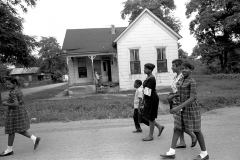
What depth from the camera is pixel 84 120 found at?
785 cm

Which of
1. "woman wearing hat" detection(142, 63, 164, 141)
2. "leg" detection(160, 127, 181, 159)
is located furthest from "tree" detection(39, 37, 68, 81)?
"leg" detection(160, 127, 181, 159)

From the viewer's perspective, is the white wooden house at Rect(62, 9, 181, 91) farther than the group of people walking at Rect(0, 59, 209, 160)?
Yes

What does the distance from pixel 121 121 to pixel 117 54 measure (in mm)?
9915

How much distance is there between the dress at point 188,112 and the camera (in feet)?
12.5

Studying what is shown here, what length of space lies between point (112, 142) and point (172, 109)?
2.06 meters

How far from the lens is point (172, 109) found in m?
3.71

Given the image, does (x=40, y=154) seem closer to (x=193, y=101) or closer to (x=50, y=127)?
(x=50, y=127)

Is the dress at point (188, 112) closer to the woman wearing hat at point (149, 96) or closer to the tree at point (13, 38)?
the woman wearing hat at point (149, 96)

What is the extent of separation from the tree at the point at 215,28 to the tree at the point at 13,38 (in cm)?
2149

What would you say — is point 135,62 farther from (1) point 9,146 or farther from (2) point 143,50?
(1) point 9,146

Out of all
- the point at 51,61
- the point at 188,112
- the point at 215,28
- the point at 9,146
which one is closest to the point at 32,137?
the point at 9,146

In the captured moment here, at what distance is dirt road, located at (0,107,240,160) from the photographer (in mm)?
4301

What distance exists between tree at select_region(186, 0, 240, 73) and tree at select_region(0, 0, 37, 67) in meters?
21.5

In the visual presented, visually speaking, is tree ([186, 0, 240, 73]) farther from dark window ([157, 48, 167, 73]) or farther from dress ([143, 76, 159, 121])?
dress ([143, 76, 159, 121])
